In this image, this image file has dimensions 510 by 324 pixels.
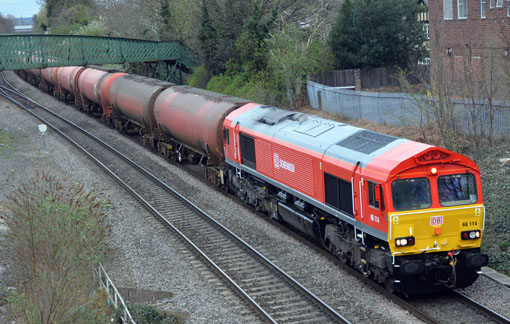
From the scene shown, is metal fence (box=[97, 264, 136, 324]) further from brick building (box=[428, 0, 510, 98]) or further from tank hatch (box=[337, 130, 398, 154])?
brick building (box=[428, 0, 510, 98])

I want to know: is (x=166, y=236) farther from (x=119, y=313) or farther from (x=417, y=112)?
(x=417, y=112)

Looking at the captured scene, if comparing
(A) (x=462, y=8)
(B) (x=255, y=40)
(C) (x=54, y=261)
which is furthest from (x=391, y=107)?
(C) (x=54, y=261)

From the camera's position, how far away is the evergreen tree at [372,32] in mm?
39031

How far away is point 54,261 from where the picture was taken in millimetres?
12648

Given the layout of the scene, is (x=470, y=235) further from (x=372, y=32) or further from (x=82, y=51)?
(x=82, y=51)

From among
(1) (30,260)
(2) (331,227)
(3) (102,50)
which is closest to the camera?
(1) (30,260)

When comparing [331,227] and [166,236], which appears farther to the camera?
[166,236]

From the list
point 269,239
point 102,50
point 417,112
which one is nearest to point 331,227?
point 269,239

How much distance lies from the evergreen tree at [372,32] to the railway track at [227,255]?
17.4 m

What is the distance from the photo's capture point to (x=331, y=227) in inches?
591

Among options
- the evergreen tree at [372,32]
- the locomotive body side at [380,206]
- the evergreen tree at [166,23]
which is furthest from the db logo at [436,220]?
the evergreen tree at [166,23]

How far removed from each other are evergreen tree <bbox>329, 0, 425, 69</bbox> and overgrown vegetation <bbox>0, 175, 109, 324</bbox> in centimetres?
2733

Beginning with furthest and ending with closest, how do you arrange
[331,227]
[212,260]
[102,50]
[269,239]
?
[102,50], [269,239], [212,260], [331,227]

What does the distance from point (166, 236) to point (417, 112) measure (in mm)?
13419
